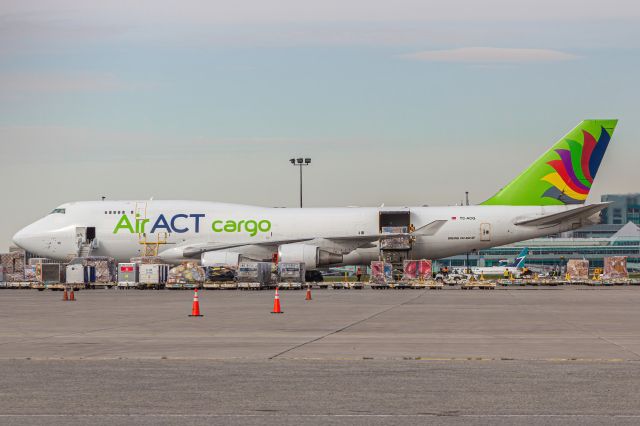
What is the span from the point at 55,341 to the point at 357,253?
4308 cm

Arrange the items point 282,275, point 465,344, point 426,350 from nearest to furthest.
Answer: point 426,350, point 465,344, point 282,275

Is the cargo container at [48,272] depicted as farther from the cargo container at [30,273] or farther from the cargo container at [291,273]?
the cargo container at [291,273]

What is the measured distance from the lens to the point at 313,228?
208 feet

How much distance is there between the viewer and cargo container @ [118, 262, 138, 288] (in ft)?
195

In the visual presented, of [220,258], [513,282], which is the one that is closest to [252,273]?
[220,258]

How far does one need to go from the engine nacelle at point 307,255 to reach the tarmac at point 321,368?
28477 mm

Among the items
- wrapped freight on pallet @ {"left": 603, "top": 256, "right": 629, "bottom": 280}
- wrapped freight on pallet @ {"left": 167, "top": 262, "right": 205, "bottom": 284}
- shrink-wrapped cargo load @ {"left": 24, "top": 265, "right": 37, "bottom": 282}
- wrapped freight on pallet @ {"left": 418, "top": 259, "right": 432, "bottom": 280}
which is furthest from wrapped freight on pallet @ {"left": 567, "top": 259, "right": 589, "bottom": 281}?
shrink-wrapped cargo load @ {"left": 24, "top": 265, "right": 37, "bottom": 282}

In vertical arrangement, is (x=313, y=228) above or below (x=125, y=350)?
above

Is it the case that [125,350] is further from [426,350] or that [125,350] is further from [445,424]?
[445,424]

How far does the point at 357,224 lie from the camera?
63.5 metres

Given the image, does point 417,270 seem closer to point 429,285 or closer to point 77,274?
point 429,285

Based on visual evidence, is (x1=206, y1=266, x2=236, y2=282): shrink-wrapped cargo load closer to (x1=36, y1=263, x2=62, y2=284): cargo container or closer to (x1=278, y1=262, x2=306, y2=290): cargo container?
(x1=278, y1=262, x2=306, y2=290): cargo container

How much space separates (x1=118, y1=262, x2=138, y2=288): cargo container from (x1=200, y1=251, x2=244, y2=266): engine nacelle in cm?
414

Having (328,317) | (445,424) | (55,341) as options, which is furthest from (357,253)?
(445,424)
